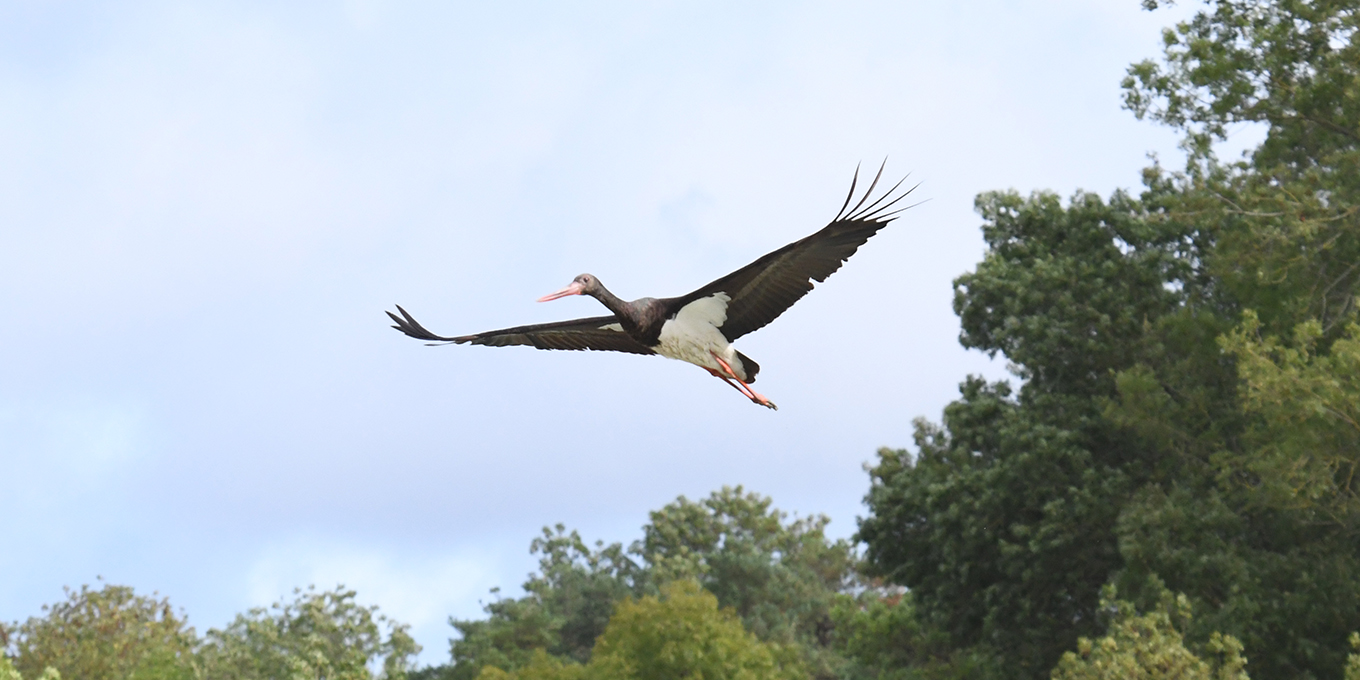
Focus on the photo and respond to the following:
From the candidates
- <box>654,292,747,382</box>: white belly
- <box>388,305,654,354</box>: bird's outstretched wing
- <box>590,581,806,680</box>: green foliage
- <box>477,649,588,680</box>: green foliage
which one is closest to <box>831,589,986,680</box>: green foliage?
<box>590,581,806,680</box>: green foliage

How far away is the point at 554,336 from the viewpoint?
440 inches

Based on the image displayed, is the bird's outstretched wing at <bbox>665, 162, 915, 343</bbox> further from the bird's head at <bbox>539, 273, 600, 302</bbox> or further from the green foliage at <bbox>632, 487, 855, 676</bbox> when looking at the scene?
the green foliage at <bbox>632, 487, 855, 676</bbox>

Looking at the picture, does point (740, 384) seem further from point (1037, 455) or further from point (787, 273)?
point (1037, 455)

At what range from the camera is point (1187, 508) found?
796 inches

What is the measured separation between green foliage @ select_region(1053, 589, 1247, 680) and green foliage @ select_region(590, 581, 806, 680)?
1166cm

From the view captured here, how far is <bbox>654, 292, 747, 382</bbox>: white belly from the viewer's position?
10016 mm

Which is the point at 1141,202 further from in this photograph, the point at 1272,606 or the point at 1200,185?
the point at 1272,606

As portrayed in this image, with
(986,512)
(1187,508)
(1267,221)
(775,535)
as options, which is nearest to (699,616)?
(986,512)

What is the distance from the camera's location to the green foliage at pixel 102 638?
109 feet

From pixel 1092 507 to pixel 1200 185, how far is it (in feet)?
13.8

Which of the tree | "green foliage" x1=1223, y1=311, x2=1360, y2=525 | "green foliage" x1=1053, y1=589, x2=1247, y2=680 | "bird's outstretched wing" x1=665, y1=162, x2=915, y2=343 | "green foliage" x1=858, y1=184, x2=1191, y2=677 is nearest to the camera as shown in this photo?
"bird's outstretched wing" x1=665, y1=162, x2=915, y2=343

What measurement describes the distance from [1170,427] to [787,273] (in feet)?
40.2

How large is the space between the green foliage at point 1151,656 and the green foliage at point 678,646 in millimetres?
11657

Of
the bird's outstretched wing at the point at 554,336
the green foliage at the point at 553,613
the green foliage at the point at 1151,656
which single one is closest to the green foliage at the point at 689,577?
the green foliage at the point at 553,613
